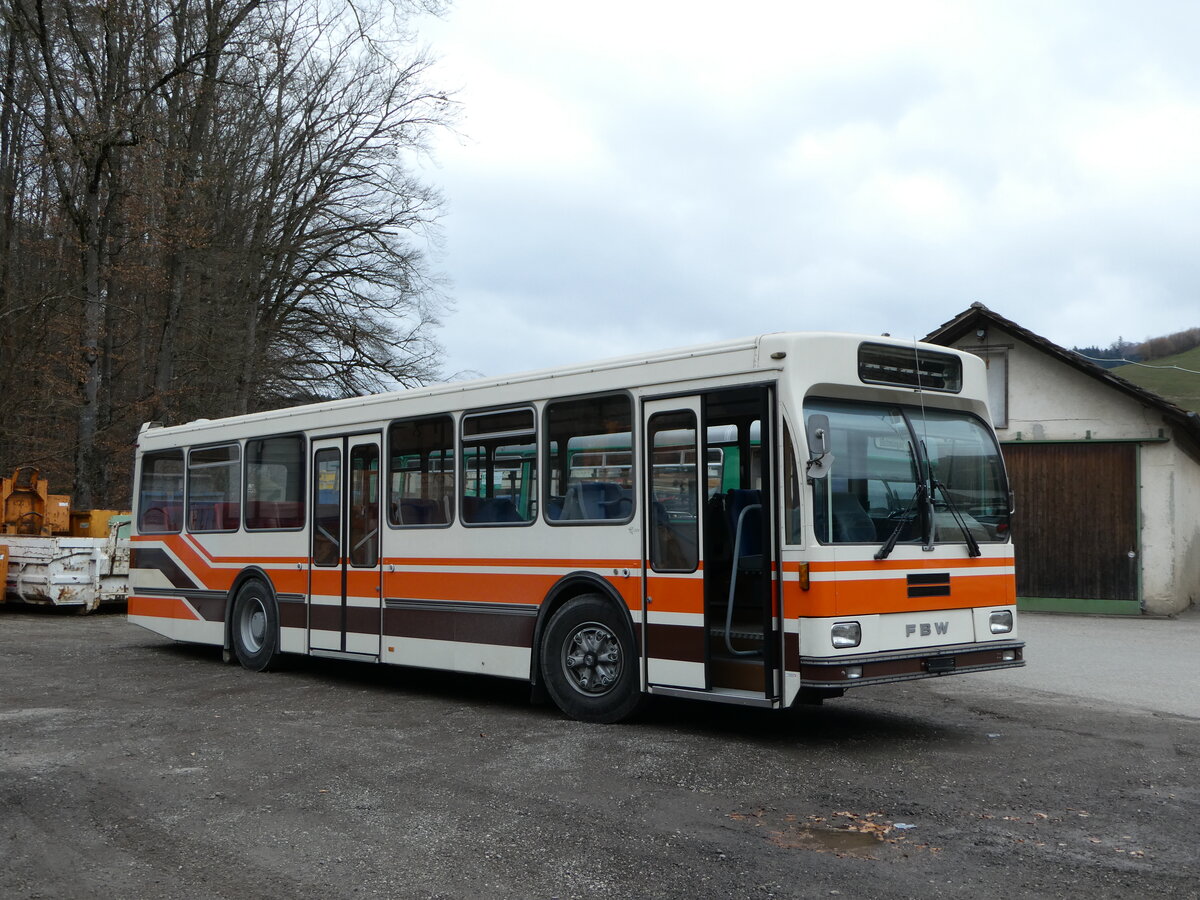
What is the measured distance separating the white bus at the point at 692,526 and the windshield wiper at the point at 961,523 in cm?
2

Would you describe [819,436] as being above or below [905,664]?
above

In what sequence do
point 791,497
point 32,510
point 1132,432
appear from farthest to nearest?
1. point 32,510
2. point 1132,432
3. point 791,497

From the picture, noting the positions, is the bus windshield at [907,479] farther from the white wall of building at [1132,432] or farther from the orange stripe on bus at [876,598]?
the white wall of building at [1132,432]

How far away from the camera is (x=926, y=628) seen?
8.50 metres

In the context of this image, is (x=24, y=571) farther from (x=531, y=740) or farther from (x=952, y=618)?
(x=952, y=618)

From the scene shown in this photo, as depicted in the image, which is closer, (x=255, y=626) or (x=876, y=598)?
(x=876, y=598)

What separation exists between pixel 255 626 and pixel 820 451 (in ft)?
26.0

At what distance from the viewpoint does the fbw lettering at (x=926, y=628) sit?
840 cm

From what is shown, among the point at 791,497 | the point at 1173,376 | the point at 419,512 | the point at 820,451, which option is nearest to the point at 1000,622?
the point at 791,497

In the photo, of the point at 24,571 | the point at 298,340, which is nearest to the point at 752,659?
the point at 24,571

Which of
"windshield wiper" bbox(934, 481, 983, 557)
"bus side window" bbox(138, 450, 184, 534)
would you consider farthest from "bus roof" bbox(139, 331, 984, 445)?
"bus side window" bbox(138, 450, 184, 534)

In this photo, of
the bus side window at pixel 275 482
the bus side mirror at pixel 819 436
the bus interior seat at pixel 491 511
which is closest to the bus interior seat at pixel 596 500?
the bus interior seat at pixel 491 511

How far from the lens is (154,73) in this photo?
82.3ft

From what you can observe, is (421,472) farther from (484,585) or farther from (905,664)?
(905,664)
